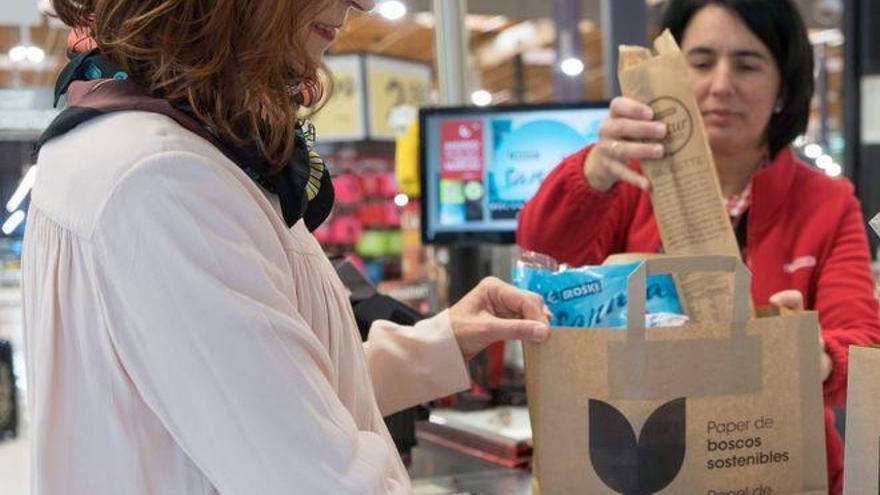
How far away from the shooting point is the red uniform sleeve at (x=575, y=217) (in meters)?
1.64

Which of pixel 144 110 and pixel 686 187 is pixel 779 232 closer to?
pixel 686 187

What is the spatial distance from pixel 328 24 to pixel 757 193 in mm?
996

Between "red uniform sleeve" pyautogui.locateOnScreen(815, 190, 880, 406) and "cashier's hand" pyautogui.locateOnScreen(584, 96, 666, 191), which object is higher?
"cashier's hand" pyautogui.locateOnScreen(584, 96, 666, 191)

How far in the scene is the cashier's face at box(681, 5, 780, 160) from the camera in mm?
1703

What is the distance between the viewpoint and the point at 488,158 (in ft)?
9.05

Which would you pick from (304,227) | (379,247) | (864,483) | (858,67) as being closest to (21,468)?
(304,227)

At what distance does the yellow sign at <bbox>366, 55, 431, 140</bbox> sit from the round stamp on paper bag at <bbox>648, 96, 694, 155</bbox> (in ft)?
22.0

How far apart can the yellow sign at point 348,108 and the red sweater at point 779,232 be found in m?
Answer: 6.42

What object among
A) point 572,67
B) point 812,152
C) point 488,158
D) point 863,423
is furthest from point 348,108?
point 863,423

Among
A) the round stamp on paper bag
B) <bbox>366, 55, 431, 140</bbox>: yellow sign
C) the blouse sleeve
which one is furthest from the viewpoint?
<bbox>366, 55, 431, 140</bbox>: yellow sign

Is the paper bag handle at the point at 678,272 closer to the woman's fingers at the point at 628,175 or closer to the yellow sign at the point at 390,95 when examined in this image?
the woman's fingers at the point at 628,175

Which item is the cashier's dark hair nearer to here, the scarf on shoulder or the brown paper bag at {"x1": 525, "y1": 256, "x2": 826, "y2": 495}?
the brown paper bag at {"x1": 525, "y1": 256, "x2": 826, "y2": 495}

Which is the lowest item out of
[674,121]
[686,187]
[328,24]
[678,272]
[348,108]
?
[678,272]

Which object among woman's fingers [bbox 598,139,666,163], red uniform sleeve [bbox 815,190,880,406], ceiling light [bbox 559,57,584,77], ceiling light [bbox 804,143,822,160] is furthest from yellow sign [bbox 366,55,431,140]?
woman's fingers [bbox 598,139,666,163]
